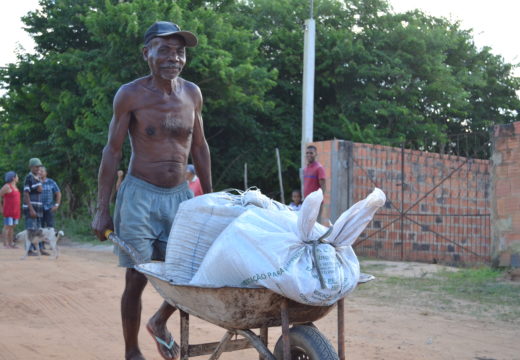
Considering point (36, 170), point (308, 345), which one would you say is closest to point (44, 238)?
point (36, 170)

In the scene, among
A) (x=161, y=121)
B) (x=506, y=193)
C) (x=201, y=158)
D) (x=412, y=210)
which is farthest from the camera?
(x=412, y=210)

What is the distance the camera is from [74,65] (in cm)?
1689

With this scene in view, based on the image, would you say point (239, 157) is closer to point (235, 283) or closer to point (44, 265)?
point (44, 265)

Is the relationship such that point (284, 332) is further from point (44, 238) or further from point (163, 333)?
point (44, 238)

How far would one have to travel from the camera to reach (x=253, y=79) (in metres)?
17.2

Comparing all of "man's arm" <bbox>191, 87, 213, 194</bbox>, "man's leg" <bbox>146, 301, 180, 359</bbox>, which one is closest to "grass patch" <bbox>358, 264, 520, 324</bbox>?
"man's arm" <bbox>191, 87, 213, 194</bbox>

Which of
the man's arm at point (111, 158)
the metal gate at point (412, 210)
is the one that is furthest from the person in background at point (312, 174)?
the man's arm at point (111, 158)

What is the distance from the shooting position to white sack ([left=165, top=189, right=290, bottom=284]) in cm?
332

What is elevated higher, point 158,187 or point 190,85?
point 190,85

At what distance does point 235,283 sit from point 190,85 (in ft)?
5.75

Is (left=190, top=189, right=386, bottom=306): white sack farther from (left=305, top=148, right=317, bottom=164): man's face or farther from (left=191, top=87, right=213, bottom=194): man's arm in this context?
(left=305, top=148, right=317, bottom=164): man's face

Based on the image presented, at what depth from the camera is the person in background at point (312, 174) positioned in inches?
401

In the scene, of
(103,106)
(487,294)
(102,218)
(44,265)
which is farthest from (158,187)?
(103,106)

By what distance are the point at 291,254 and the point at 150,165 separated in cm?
155
